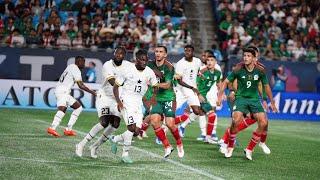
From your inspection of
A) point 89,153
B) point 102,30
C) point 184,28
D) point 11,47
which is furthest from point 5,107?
point 89,153

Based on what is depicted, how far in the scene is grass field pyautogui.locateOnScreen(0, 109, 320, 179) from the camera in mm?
11273

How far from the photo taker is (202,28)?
3103cm

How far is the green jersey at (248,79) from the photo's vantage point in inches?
557

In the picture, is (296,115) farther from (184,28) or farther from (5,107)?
(5,107)

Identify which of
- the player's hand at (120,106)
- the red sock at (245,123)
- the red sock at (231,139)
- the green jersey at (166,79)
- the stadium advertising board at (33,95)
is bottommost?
the stadium advertising board at (33,95)

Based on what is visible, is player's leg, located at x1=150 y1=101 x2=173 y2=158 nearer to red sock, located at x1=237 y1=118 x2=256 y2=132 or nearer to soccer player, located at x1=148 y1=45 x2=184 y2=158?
soccer player, located at x1=148 y1=45 x2=184 y2=158

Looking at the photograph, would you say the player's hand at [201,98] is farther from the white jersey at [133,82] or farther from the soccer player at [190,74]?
the white jersey at [133,82]

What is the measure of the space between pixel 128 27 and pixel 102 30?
1077 millimetres

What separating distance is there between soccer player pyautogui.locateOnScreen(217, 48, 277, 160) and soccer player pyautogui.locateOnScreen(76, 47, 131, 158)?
85.9 inches

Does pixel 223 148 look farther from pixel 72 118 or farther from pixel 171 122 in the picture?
pixel 72 118

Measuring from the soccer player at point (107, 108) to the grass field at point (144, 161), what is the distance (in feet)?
0.96

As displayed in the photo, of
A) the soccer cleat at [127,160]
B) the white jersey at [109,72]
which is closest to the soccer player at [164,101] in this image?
the white jersey at [109,72]

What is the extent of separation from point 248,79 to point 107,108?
2834 millimetres

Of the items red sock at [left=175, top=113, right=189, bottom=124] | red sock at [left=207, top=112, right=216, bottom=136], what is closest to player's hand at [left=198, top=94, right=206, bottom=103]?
red sock at [left=207, top=112, right=216, bottom=136]
